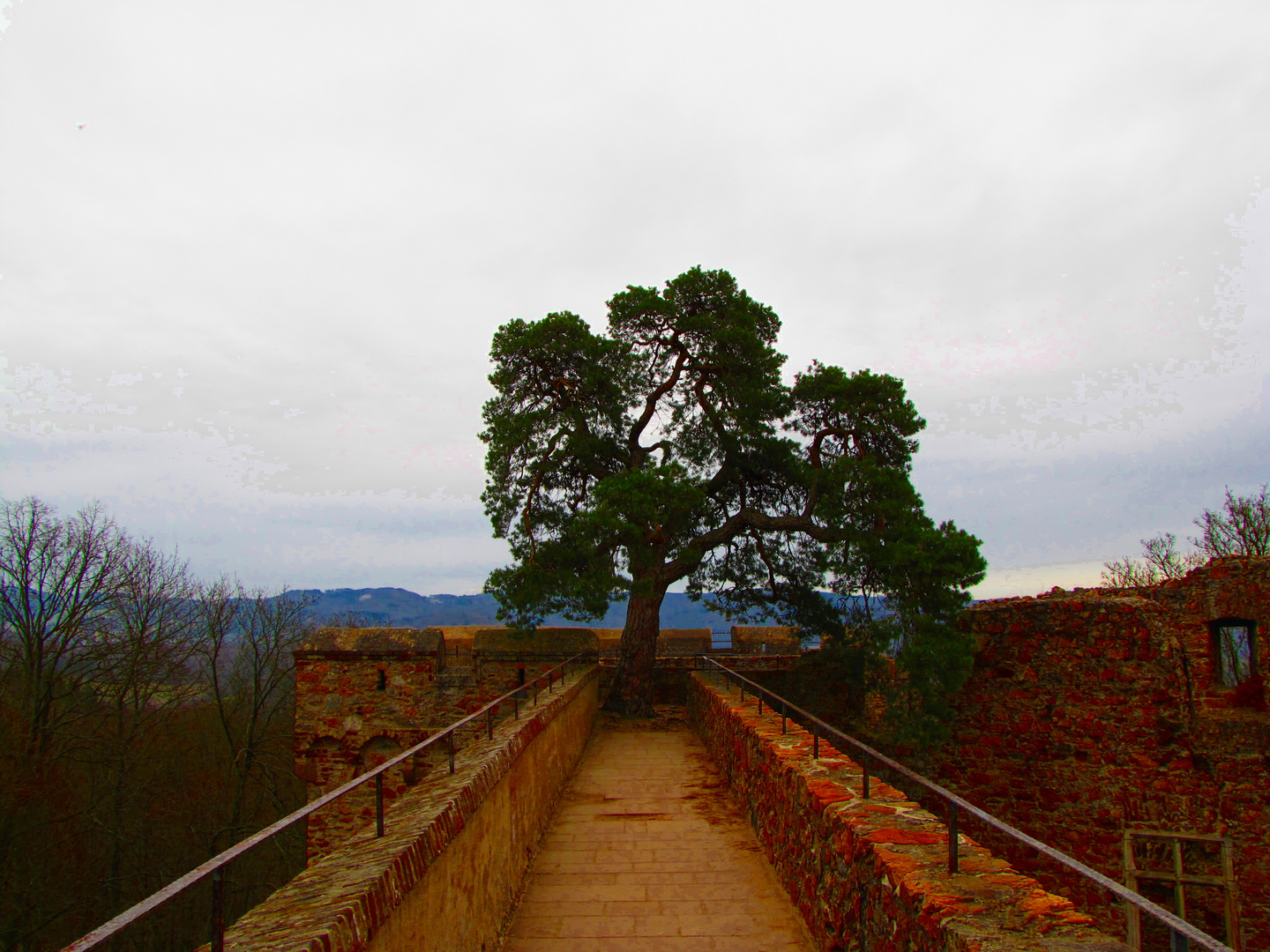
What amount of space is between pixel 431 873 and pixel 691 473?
12.0 meters

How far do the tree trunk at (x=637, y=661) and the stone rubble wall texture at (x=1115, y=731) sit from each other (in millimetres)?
5567

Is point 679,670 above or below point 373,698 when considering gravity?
above

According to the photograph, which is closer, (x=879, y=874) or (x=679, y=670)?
(x=879, y=874)

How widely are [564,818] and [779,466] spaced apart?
8.57m

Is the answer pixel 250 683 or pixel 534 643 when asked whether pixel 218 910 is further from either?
pixel 250 683

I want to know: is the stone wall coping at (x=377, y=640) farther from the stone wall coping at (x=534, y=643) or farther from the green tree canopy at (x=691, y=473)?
the green tree canopy at (x=691, y=473)

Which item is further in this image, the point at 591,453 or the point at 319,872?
the point at 591,453

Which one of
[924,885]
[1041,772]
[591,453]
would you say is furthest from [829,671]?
[924,885]

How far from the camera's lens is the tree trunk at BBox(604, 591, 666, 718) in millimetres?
14328

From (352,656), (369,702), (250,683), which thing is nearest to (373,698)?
(369,702)

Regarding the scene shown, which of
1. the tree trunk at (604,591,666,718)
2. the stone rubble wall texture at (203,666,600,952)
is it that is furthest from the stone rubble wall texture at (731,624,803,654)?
the stone rubble wall texture at (203,666,600,952)

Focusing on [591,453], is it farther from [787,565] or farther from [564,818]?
[564,818]

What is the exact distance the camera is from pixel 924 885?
303cm

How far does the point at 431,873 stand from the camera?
332cm
